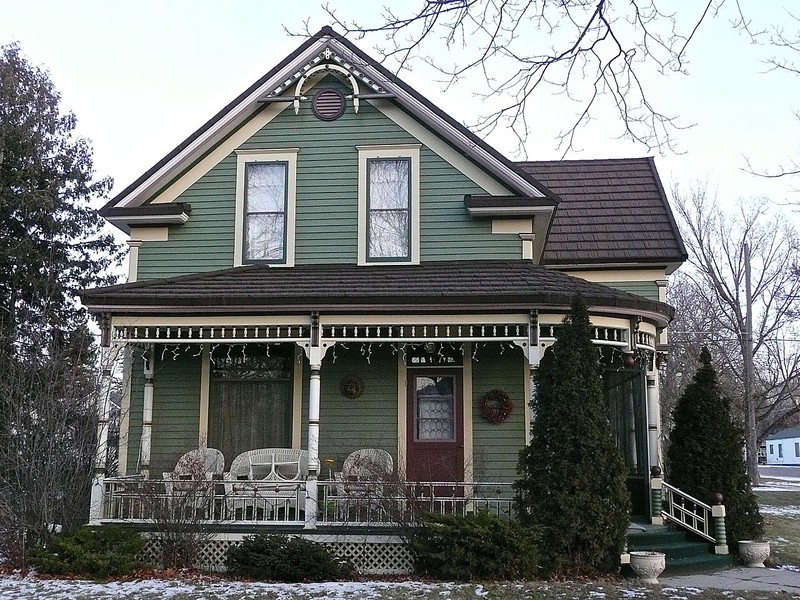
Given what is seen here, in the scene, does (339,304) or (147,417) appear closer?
(339,304)

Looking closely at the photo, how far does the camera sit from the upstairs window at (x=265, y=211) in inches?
503

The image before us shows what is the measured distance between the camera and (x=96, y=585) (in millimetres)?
8945

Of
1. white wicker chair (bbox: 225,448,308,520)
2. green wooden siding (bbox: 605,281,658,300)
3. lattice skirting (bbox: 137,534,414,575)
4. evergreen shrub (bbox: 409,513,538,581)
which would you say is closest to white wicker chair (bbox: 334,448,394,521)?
lattice skirting (bbox: 137,534,414,575)

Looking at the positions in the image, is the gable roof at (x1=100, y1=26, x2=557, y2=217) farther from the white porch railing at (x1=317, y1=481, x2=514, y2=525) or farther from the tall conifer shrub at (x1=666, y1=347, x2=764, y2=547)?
the white porch railing at (x1=317, y1=481, x2=514, y2=525)

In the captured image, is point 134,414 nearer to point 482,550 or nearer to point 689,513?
point 482,550

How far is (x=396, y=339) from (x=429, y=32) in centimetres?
566

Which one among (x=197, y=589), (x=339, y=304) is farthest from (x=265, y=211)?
(x=197, y=589)

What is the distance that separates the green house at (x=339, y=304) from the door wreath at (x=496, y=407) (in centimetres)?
2

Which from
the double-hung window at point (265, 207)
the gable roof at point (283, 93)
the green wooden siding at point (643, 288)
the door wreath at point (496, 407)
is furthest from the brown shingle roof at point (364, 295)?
the green wooden siding at point (643, 288)

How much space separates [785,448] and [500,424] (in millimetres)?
80721

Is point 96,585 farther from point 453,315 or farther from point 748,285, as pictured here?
point 748,285

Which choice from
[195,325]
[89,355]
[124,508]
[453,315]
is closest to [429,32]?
[453,315]

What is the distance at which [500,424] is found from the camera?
11898mm

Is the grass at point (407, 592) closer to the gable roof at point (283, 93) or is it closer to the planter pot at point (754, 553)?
the planter pot at point (754, 553)
